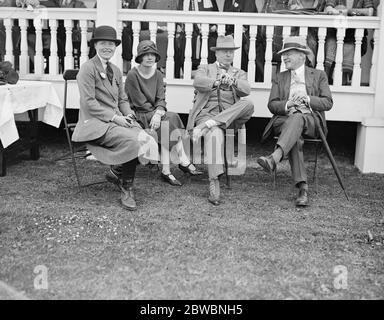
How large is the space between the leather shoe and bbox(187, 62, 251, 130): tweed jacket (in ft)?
4.18

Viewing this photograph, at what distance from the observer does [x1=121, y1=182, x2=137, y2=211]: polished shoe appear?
5.37m

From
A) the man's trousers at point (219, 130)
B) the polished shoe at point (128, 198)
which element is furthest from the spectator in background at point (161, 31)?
the polished shoe at point (128, 198)

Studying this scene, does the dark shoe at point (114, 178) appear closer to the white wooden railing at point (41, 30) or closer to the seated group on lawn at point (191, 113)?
the seated group on lawn at point (191, 113)

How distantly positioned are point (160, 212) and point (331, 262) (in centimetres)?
174

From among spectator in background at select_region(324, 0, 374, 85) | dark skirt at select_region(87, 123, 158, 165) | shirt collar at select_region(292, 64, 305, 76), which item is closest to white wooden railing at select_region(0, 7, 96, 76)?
dark skirt at select_region(87, 123, 158, 165)

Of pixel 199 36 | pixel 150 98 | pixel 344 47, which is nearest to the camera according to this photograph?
pixel 150 98

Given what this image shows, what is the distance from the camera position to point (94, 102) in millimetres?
5578

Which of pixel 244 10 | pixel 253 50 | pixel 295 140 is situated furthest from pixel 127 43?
pixel 295 140

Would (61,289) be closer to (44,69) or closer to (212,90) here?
(212,90)

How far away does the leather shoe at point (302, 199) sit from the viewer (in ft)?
18.4

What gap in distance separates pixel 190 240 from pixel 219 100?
2093mm

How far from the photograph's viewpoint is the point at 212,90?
6258mm

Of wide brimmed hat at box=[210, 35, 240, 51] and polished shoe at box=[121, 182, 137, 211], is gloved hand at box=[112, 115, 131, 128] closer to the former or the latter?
polished shoe at box=[121, 182, 137, 211]

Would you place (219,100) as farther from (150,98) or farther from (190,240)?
(190,240)
